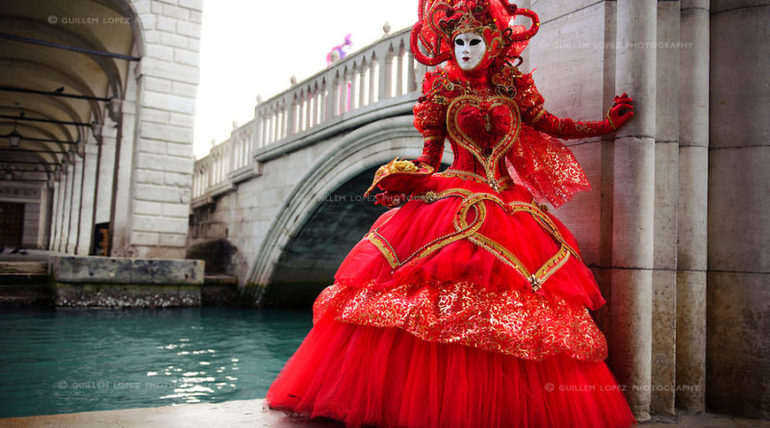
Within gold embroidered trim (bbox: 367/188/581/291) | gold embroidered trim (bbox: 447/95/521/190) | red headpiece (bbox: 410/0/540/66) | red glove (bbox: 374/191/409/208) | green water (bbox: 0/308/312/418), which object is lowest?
green water (bbox: 0/308/312/418)

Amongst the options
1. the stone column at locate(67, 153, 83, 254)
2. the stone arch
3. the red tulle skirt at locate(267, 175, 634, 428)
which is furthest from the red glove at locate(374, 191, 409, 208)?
the stone column at locate(67, 153, 83, 254)

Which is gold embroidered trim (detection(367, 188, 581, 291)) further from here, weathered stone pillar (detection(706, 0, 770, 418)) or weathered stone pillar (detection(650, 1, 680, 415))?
weathered stone pillar (detection(706, 0, 770, 418))

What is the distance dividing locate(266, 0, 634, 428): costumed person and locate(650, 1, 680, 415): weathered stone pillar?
261mm

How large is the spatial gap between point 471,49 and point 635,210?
92cm

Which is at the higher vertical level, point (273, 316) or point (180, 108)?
point (180, 108)

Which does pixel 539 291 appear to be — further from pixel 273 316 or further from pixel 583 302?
pixel 273 316

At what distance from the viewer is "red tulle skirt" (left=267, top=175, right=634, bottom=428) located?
1672 millimetres

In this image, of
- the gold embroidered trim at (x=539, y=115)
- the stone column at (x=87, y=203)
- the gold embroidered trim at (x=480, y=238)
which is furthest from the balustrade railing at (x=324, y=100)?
the stone column at (x=87, y=203)

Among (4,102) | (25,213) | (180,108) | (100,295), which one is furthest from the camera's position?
(25,213)

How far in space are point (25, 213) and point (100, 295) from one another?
68.2ft

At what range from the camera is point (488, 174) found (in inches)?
88.8

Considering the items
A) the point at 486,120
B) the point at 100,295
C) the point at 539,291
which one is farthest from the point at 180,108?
the point at 539,291

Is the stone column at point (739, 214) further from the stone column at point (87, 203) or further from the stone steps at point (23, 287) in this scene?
the stone column at point (87, 203)

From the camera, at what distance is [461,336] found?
1.67 m
